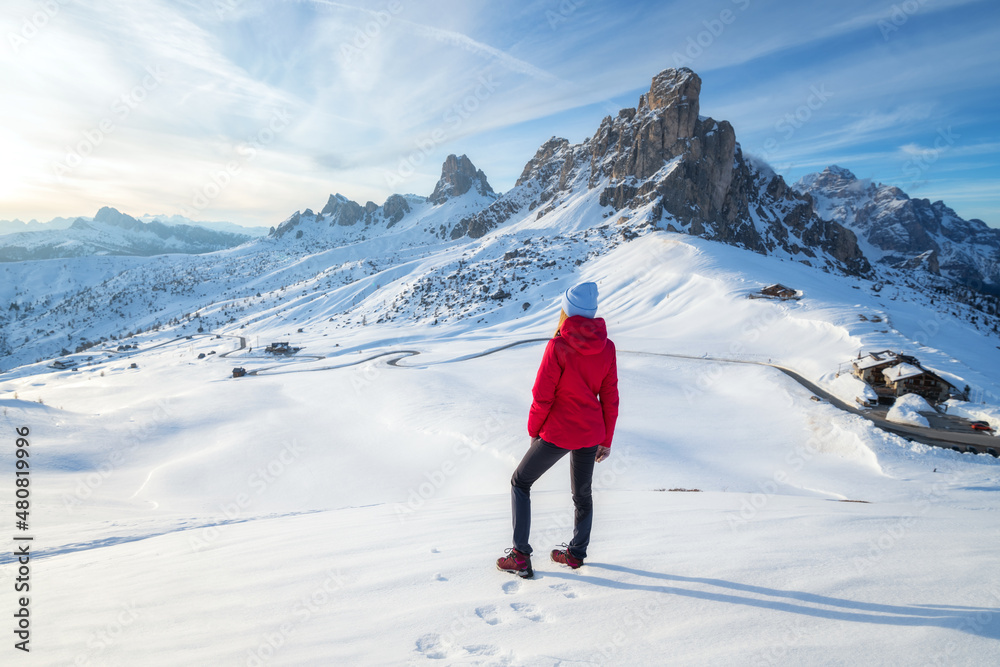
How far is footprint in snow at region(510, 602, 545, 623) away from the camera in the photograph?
3.24 meters

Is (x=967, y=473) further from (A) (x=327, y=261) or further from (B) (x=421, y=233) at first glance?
(B) (x=421, y=233)

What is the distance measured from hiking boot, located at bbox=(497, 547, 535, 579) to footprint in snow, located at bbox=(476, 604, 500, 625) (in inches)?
21.6

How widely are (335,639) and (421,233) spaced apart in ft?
639

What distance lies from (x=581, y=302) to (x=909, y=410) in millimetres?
25196

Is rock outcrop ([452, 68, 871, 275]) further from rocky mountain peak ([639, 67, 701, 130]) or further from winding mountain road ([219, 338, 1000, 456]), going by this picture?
winding mountain road ([219, 338, 1000, 456])

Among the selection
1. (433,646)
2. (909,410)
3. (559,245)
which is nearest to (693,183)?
(559,245)

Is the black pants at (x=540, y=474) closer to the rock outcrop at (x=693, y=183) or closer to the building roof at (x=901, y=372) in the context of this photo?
the building roof at (x=901, y=372)

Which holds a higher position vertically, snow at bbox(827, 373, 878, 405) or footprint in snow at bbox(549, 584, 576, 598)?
footprint in snow at bbox(549, 584, 576, 598)

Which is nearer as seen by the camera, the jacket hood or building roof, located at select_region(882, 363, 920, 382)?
the jacket hood

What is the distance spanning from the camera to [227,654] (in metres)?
2.91

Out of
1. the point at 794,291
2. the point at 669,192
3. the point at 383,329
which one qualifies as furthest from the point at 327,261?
the point at 794,291

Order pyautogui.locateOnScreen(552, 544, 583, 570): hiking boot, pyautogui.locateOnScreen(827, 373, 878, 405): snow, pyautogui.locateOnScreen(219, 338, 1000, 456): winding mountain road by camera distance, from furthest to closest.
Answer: pyautogui.locateOnScreen(827, 373, 878, 405): snow
pyautogui.locateOnScreen(219, 338, 1000, 456): winding mountain road
pyautogui.locateOnScreen(552, 544, 583, 570): hiking boot

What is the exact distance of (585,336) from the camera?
354 centimetres

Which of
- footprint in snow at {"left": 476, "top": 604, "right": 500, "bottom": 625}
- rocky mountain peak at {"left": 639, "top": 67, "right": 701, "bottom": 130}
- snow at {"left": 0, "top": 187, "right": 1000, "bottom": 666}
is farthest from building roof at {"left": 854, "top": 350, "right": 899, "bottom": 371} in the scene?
rocky mountain peak at {"left": 639, "top": 67, "right": 701, "bottom": 130}
